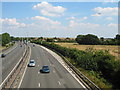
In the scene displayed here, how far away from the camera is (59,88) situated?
23922 mm

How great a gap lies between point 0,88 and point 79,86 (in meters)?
10.7

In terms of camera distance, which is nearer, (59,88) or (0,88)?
(0,88)

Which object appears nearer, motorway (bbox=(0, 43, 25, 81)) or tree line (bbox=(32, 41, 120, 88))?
tree line (bbox=(32, 41, 120, 88))

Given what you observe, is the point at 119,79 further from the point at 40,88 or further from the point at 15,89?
the point at 15,89

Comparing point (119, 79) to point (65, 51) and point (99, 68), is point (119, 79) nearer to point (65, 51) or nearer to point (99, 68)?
point (99, 68)

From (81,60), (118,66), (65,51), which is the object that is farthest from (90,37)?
(118,66)

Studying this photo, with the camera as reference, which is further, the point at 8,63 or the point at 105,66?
the point at 8,63

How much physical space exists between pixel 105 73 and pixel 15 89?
1747 centimetres

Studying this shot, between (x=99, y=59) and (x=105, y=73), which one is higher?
(x=99, y=59)

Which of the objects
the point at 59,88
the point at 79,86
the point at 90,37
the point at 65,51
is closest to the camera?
the point at 59,88

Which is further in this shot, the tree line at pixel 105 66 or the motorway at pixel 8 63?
the motorway at pixel 8 63

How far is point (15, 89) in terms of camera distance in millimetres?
22750

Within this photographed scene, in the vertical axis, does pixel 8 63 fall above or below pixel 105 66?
below

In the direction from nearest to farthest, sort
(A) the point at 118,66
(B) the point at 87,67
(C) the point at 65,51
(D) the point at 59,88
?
1. (D) the point at 59,88
2. (A) the point at 118,66
3. (B) the point at 87,67
4. (C) the point at 65,51
